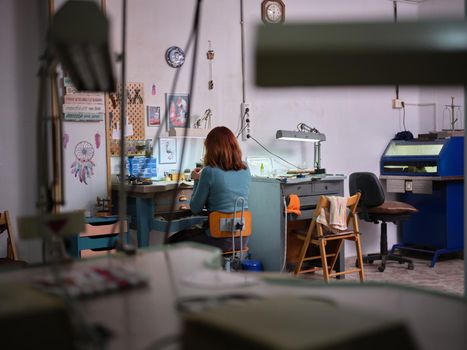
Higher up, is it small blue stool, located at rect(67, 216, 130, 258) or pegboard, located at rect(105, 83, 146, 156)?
pegboard, located at rect(105, 83, 146, 156)

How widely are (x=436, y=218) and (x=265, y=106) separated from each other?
2.04 metres

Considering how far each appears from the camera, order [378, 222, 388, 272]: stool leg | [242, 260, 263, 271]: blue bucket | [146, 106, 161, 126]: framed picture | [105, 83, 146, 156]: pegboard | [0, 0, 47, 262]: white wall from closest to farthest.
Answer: [0, 0, 47, 262]: white wall, [105, 83, 146, 156]: pegboard, [242, 260, 263, 271]: blue bucket, [146, 106, 161, 126]: framed picture, [378, 222, 388, 272]: stool leg

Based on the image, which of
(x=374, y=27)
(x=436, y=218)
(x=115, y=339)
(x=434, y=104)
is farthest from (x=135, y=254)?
(x=434, y=104)

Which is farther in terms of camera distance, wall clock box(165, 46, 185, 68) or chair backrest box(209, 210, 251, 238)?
wall clock box(165, 46, 185, 68)

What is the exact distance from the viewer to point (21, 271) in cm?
144

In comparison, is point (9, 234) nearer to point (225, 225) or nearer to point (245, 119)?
Result: point (225, 225)

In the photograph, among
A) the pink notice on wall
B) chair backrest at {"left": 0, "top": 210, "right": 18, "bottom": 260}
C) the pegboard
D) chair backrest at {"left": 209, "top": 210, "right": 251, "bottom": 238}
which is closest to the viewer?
chair backrest at {"left": 0, "top": 210, "right": 18, "bottom": 260}

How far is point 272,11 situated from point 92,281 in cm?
452

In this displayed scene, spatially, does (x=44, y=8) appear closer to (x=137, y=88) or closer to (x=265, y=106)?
(x=137, y=88)

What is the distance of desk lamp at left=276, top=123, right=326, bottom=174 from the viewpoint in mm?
4883

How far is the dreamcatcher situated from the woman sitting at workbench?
0.83 m

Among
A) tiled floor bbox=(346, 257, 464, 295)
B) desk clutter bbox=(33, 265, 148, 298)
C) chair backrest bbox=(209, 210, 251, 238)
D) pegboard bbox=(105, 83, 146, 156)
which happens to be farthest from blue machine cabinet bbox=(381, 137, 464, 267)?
desk clutter bbox=(33, 265, 148, 298)

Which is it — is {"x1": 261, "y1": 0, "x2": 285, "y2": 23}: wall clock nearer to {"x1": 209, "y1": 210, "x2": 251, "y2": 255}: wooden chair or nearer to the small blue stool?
{"x1": 209, "y1": 210, "x2": 251, "y2": 255}: wooden chair

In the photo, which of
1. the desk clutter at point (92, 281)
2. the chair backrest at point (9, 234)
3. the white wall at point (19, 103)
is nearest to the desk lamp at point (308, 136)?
the white wall at point (19, 103)
